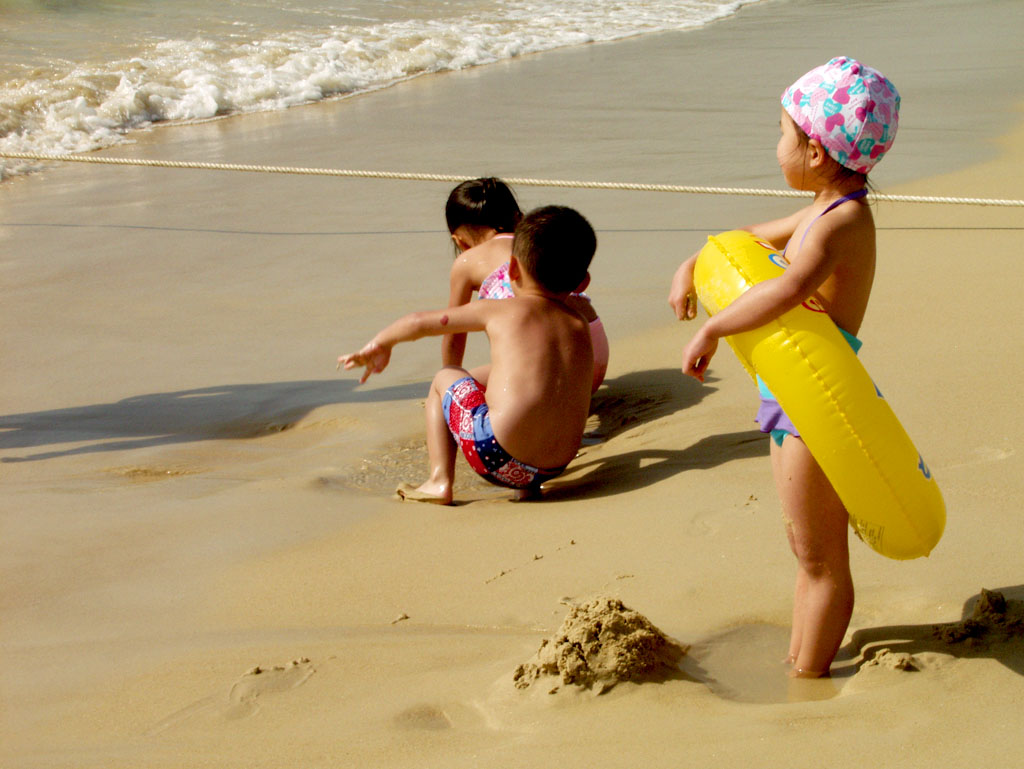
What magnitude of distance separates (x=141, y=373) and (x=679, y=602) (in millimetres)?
3227

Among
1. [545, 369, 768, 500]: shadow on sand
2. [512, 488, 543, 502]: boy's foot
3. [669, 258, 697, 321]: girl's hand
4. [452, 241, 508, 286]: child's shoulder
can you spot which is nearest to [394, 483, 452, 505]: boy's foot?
[512, 488, 543, 502]: boy's foot

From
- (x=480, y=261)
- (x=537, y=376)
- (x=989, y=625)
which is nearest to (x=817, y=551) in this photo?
(x=989, y=625)

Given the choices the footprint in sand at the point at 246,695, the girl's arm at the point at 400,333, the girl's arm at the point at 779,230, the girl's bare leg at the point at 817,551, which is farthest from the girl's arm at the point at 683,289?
the footprint in sand at the point at 246,695

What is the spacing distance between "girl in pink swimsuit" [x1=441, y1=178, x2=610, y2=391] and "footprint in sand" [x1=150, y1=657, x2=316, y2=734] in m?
2.27

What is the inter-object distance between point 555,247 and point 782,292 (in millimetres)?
1377

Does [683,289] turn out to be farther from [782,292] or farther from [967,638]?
[967,638]

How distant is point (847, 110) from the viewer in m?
2.26

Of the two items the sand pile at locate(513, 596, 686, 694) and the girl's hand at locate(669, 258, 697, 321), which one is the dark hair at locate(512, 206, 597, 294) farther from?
the sand pile at locate(513, 596, 686, 694)

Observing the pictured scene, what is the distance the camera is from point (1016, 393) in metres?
3.87

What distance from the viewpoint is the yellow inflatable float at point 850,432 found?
2.23 meters

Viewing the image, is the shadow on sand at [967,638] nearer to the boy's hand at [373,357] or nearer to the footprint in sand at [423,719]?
the footprint in sand at [423,719]

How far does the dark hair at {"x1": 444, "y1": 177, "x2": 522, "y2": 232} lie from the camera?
4566 mm

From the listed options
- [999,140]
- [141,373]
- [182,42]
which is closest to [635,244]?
[141,373]

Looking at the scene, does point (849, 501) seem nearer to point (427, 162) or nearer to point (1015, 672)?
point (1015, 672)
